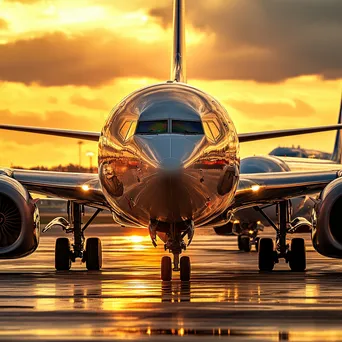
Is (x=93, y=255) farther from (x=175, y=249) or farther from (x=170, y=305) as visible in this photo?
(x=170, y=305)

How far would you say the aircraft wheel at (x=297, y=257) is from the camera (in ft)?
90.7

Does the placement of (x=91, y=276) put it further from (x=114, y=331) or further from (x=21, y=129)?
(x=114, y=331)

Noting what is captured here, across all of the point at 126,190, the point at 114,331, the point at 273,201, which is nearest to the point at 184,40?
the point at 273,201

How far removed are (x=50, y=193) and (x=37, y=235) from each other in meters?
2.62

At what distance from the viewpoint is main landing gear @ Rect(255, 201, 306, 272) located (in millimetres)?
27750

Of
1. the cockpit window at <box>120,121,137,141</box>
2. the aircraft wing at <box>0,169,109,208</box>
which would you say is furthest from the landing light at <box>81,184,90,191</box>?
the cockpit window at <box>120,121,137,141</box>

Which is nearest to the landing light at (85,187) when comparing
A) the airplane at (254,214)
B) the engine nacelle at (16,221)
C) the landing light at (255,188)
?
the engine nacelle at (16,221)

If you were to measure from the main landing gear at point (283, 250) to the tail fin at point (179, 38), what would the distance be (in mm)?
4351

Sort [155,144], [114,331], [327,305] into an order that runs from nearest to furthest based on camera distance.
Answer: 1. [114,331]
2. [327,305]
3. [155,144]

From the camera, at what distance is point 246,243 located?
42250 millimetres

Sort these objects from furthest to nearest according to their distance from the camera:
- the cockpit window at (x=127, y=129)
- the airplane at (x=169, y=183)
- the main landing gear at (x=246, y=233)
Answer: the main landing gear at (x=246, y=233) < the cockpit window at (x=127, y=129) < the airplane at (x=169, y=183)

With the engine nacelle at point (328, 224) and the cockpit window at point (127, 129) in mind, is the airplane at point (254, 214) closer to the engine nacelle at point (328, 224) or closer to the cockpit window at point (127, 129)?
the engine nacelle at point (328, 224)

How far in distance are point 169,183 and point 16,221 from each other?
6149 millimetres

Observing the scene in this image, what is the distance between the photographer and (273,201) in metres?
27.8
